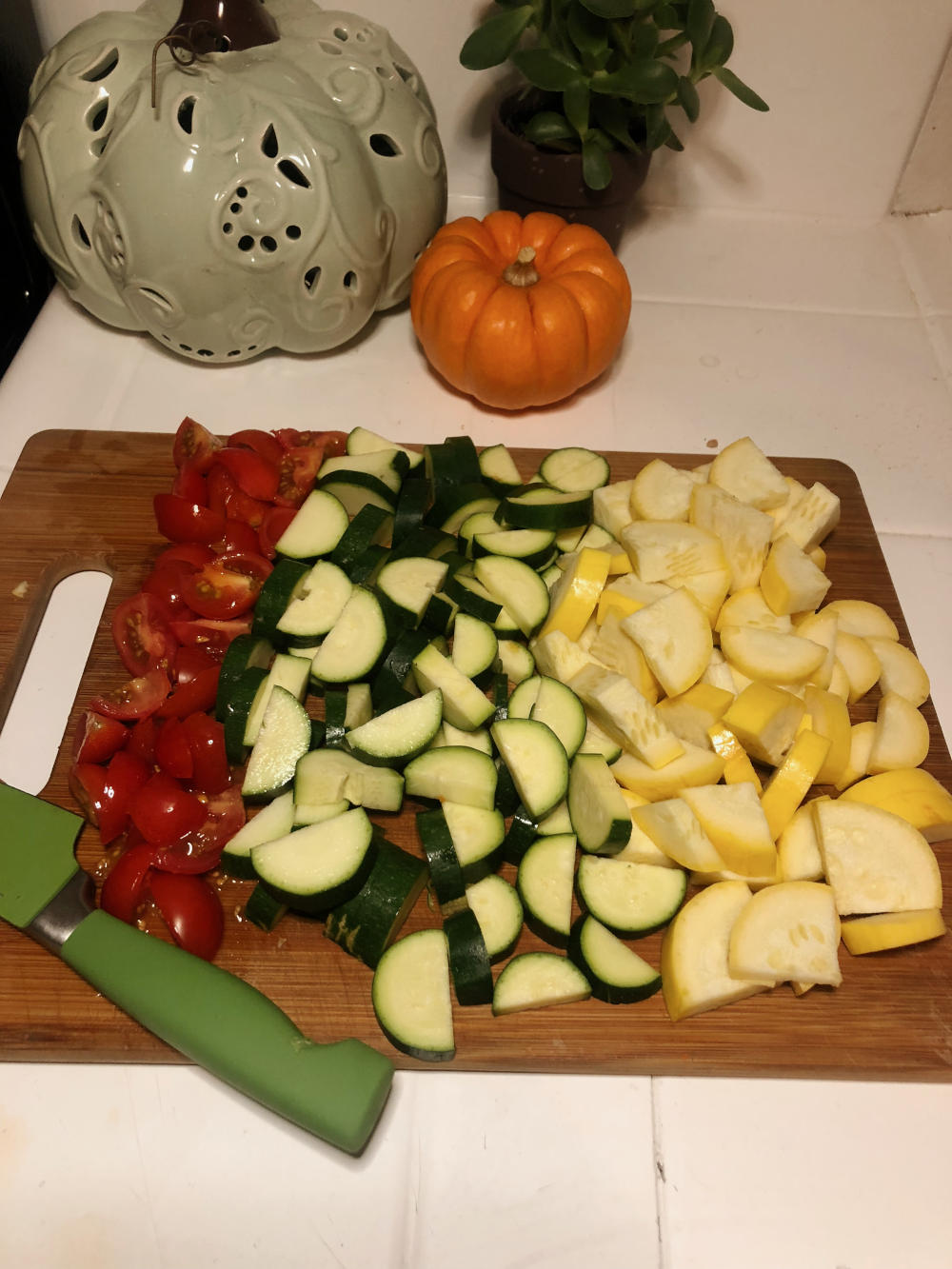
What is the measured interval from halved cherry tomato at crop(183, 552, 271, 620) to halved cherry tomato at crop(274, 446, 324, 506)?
0.79ft

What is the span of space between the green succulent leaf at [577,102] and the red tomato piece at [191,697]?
168 centimetres

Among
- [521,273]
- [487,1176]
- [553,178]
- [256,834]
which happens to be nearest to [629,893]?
[487,1176]

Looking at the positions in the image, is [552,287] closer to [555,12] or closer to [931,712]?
[555,12]

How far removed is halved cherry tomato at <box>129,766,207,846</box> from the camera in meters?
1.66

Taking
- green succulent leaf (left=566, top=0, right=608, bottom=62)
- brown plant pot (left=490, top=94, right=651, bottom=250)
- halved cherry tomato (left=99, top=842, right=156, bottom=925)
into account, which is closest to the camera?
halved cherry tomato (left=99, top=842, right=156, bottom=925)

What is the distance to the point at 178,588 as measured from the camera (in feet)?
6.46

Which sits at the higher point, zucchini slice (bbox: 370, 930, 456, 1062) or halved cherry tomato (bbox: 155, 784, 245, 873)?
halved cherry tomato (bbox: 155, 784, 245, 873)

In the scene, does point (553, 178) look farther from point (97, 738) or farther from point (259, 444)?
point (97, 738)

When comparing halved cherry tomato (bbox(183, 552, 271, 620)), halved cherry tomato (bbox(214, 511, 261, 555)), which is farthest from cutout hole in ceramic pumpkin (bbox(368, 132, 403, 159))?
halved cherry tomato (bbox(183, 552, 271, 620))

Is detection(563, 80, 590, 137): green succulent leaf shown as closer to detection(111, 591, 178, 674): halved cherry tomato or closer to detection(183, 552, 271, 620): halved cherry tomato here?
detection(183, 552, 271, 620): halved cherry tomato

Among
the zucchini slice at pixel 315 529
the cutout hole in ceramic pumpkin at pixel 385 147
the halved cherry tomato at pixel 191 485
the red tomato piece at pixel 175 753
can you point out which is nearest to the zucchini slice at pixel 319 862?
the red tomato piece at pixel 175 753

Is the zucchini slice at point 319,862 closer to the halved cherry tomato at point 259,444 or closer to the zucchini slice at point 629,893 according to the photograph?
the zucchini slice at point 629,893

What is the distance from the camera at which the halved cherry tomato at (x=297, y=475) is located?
218 centimetres

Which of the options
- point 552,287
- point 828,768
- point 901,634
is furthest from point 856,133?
point 828,768
